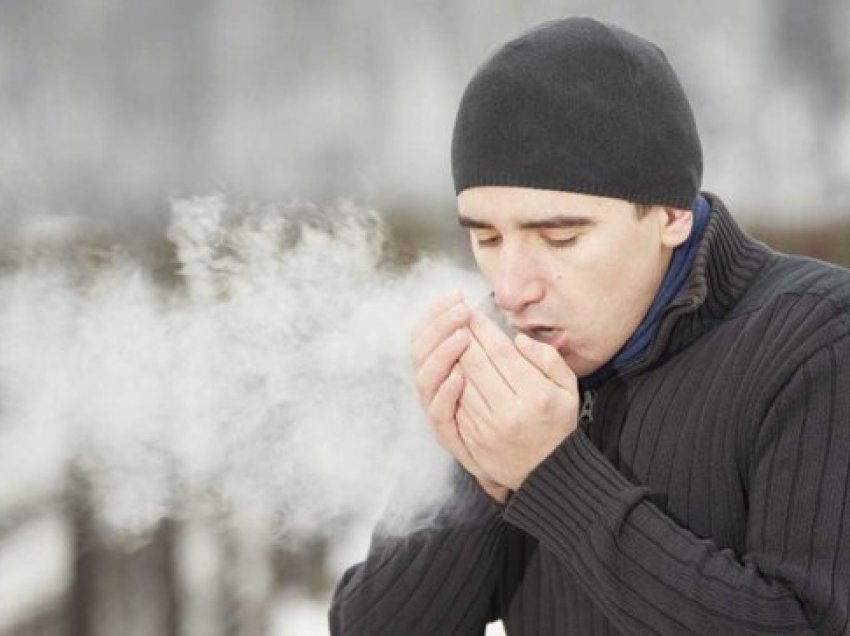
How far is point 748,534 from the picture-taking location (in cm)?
98

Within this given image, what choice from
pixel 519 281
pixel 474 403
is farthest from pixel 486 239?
pixel 474 403

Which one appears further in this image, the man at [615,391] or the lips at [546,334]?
the lips at [546,334]

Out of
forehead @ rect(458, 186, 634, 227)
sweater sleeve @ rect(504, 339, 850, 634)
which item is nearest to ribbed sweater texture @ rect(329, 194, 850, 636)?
sweater sleeve @ rect(504, 339, 850, 634)

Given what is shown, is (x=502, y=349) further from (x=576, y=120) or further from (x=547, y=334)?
(x=576, y=120)

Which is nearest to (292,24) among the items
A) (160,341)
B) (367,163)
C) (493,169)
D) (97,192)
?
(367,163)

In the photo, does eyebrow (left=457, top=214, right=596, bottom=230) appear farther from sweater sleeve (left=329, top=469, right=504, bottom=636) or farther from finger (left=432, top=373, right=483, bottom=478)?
sweater sleeve (left=329, top=469, right=504, bottom=636)

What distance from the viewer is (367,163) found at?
2.18 metres

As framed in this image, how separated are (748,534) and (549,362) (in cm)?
22

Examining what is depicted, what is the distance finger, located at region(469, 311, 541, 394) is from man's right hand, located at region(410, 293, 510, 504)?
0.01 meters

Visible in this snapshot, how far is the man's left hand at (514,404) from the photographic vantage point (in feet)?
3.25

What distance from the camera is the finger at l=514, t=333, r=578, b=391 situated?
1.01m

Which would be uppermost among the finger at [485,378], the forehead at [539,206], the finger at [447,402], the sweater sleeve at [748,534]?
the forehead at [539,206]

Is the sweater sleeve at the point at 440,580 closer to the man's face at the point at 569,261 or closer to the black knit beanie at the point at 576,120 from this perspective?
the man's face at the point at 569,261

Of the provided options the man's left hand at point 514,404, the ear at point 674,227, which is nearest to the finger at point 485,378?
the man's left hand at point 514,404
